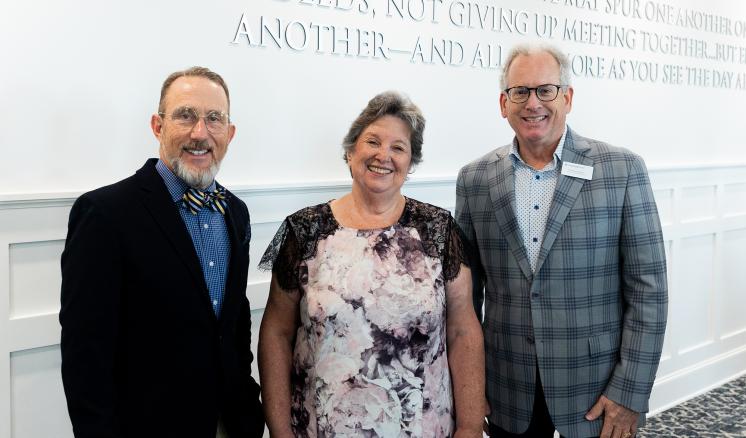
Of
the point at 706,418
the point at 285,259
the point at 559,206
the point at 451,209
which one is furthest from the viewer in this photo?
the point at 706,418

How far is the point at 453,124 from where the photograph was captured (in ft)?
10.8

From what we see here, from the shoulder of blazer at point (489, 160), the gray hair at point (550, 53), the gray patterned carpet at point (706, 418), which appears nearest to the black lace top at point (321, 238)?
the shoulder of blazer at point (489, 160)

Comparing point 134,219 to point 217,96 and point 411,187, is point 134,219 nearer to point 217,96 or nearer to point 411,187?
point 217,96

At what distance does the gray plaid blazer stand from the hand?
2 cm

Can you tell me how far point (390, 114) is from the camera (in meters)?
1.97

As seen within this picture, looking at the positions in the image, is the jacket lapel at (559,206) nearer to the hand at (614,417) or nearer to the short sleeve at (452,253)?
the short sleeve at (452,253)

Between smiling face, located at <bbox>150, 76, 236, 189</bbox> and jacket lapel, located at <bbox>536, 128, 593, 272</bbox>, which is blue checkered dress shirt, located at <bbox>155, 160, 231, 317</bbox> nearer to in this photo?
smiling face, located at <bbox>150, 76, 236, 189</bbox>

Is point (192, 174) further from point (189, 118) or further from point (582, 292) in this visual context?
point (582, 292)

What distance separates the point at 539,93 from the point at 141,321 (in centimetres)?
128

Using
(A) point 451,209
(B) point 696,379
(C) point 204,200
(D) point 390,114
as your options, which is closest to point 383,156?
(D) point 390,114

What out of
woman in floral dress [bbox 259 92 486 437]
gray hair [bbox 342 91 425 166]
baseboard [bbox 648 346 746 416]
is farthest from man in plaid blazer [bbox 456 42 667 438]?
baseboard [bbox 648 346 746 416]

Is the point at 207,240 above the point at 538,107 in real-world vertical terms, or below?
below

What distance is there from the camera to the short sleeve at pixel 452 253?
198 cm

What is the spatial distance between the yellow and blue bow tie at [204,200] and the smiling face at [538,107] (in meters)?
0.91
